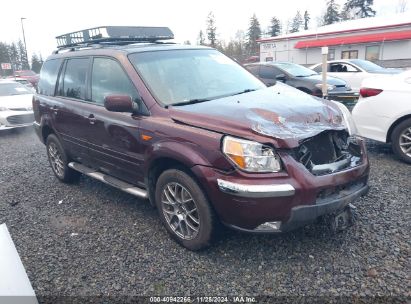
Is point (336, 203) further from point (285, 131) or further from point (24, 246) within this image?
point (24, 246)

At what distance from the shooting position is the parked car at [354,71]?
12.0m

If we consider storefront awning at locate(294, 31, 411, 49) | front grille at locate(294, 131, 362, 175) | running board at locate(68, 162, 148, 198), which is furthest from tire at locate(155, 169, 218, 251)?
storefront awning at locate(294, 31, 411, 49)

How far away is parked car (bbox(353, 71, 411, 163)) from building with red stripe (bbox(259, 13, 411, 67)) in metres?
23.4

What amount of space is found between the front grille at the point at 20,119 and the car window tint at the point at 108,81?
22.0 feet

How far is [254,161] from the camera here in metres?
2.75

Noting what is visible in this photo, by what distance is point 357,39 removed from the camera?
28531mm

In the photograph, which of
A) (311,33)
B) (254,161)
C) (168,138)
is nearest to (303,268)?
(254,161)

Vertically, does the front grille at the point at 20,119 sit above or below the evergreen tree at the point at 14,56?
below

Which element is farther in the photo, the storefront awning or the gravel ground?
the storefront awning

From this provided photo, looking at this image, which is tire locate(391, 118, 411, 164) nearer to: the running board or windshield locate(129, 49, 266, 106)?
windshield locate(129, 49, 266, 106)

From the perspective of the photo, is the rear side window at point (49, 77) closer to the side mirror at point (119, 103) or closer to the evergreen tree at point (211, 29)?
the side mirror at point (119, 103)

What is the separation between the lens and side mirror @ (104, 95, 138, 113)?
332 centimetres

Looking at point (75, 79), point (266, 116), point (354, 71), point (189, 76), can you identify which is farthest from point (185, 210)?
point (354, 71)

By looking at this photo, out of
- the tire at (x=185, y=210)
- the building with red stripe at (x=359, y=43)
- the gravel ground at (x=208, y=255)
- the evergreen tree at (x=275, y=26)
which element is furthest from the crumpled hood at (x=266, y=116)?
the evergreen tree at (x=275, y=26)
